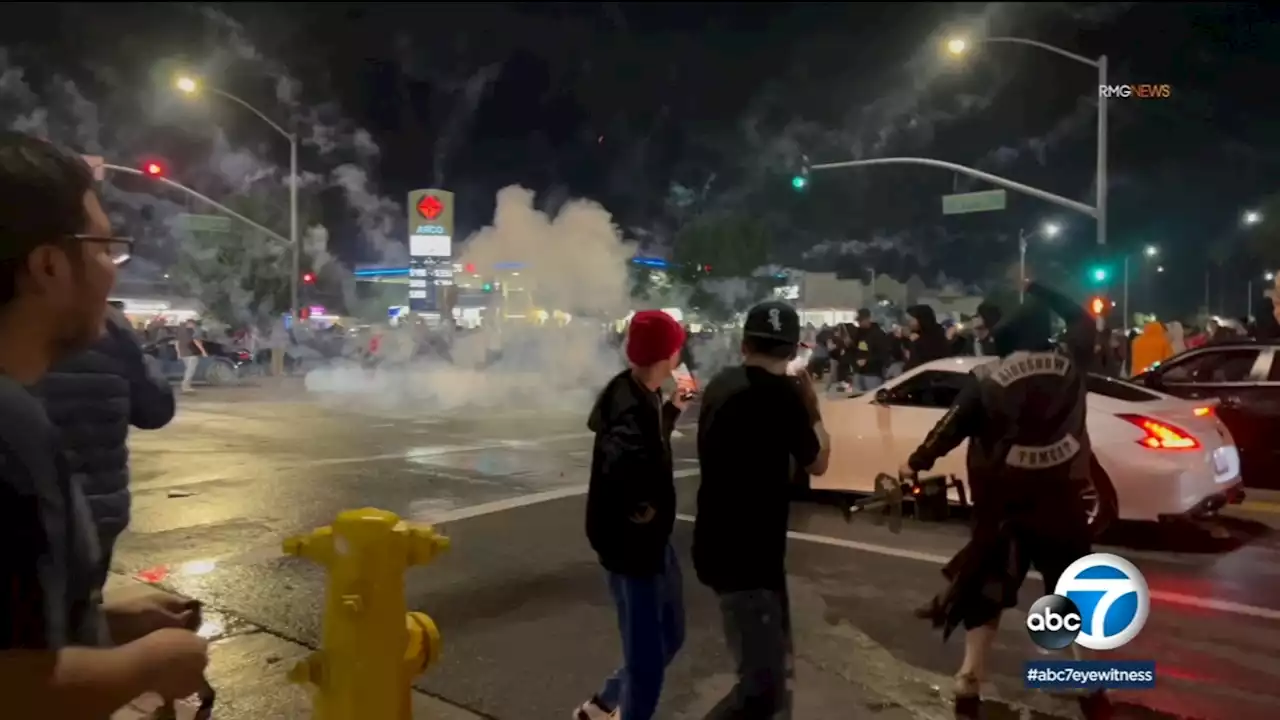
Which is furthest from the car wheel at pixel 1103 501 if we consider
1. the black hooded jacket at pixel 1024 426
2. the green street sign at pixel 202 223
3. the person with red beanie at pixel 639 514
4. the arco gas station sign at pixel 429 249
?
the arco gas station sign at pixel 429 249

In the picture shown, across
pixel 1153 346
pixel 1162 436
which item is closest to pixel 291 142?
pixel 1153 346

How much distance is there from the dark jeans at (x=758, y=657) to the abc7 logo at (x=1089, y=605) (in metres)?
1.62

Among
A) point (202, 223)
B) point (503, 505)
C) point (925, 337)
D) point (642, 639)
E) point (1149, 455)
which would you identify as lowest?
point (503, 505)

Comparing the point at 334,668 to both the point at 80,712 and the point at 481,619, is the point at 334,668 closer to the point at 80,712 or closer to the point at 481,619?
the point at 80,712

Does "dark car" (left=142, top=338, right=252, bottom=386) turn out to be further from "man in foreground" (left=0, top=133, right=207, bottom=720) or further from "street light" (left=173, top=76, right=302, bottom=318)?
"man in foreground" (left=0, top=133, right=207, bottom=720)

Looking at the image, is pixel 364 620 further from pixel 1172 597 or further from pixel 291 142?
pixel 291 142

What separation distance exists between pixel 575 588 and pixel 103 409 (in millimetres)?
3536

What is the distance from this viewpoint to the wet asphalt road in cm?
473

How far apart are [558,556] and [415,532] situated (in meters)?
4.85

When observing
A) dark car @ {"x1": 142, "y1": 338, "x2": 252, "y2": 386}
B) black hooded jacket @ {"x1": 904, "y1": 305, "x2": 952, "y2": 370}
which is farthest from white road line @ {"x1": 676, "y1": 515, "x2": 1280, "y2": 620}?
dark car @ {"x1": 142, "y1": 338, "x2": 252, "y2": 386}

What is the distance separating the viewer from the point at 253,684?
4773 mm

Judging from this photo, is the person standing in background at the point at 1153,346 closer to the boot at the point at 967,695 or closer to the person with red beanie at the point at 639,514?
the boot at the point at 967,695

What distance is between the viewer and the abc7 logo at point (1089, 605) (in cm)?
434

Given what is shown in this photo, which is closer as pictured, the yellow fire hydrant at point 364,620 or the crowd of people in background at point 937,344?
the yellow fire hydrant at point 364,620
